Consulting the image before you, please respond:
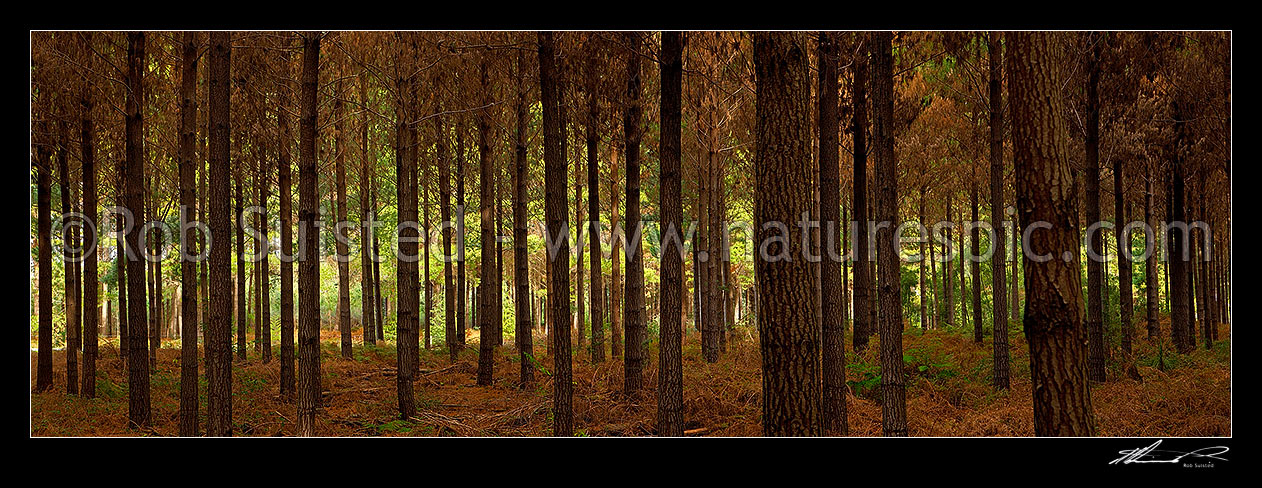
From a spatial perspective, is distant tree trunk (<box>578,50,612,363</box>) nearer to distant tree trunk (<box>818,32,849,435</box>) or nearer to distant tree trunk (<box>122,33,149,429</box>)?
distant tree trunk (<box>818,32,849,435</box>)

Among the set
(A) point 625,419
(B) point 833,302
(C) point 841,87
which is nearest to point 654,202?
(C) point 841,87

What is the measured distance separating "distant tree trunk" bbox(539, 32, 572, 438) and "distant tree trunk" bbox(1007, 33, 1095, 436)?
3.44 m

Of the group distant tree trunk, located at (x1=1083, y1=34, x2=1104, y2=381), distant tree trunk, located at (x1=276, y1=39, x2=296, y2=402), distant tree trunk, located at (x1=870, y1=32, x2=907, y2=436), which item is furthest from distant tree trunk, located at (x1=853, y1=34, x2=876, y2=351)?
distant tree trunk, located at (x1=276, y1=39, x2=296, y2=402)

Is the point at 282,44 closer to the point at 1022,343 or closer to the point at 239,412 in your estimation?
the point at 239,412

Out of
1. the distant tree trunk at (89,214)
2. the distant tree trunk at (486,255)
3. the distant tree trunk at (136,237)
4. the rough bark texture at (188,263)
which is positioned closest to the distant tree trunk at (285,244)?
the distant tree trunk at (136,237)

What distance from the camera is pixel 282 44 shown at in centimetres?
1097

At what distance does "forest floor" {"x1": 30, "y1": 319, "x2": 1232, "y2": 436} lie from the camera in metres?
8.79

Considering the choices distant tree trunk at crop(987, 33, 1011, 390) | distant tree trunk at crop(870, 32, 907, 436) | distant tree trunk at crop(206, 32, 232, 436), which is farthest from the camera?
distant tree trunk at crop(987, 33, 1011, 390)
